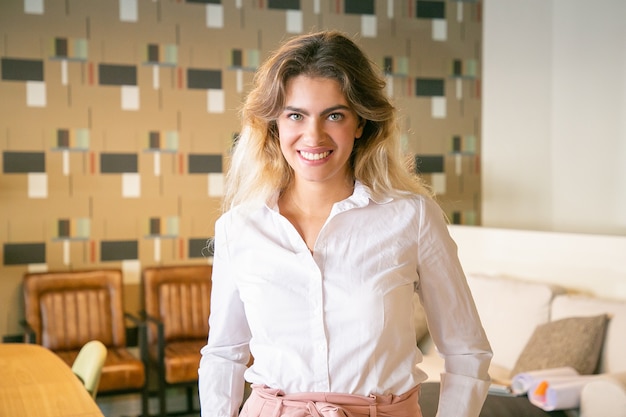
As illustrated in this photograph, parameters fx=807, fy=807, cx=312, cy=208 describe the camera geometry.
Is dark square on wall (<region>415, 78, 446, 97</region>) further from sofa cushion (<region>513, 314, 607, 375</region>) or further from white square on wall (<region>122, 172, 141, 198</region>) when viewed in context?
sofa cushion (<region>513, 314, 607, 375</region>)

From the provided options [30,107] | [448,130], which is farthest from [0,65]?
[448,130]

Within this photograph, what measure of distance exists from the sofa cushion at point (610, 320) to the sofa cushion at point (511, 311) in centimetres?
17

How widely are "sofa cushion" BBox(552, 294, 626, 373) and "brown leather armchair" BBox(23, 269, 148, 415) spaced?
2367 mm

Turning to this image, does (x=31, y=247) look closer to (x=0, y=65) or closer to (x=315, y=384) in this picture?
(x=0, y=65)

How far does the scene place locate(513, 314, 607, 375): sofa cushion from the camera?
371 centimetres

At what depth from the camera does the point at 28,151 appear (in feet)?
16.1

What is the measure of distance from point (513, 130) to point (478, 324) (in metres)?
4.57

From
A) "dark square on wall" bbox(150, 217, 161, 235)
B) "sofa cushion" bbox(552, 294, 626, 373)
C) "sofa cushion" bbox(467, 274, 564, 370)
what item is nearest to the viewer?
"sofa cushion" bbox(552, 294, 626, 373)

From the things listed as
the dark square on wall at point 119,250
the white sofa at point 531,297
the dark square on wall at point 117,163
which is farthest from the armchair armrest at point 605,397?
the dark square on wall at point 117,163

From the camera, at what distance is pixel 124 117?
513 centimetres

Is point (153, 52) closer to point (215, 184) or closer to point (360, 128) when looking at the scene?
point (215, 184)

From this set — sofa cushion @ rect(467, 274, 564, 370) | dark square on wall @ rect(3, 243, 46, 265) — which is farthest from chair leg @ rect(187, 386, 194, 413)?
sofa cushion @ rect(467, 274, 564, 370)

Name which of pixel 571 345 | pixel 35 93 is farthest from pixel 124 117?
pixel 571 345

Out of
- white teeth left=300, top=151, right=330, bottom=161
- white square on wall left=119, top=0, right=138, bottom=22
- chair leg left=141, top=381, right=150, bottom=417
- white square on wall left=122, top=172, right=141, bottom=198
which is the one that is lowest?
chair leg left=141, top=381, right=150, bottom=417
